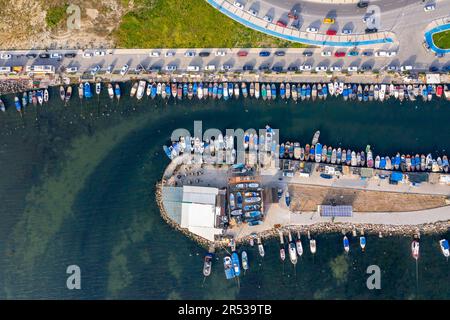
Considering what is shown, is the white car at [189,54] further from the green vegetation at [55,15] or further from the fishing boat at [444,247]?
the fishing boat at [444,247]

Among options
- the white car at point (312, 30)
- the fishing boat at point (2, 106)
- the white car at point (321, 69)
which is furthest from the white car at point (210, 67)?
the fishing boat at point (2, 106)

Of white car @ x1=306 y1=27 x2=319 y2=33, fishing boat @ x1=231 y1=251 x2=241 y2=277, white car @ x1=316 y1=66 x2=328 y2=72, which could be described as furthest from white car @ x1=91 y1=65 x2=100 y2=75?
fishing boat @ x1=231 y1=251 x2=241 y2=277

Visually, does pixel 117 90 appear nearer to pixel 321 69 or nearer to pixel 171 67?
pixel 171 67

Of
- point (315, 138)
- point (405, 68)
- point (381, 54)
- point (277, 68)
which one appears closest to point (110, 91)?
point (277, 68)

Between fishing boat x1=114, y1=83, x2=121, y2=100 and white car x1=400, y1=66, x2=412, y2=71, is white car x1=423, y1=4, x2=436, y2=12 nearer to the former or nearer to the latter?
white car x1=400, y1=66, x2=412, y2=71
